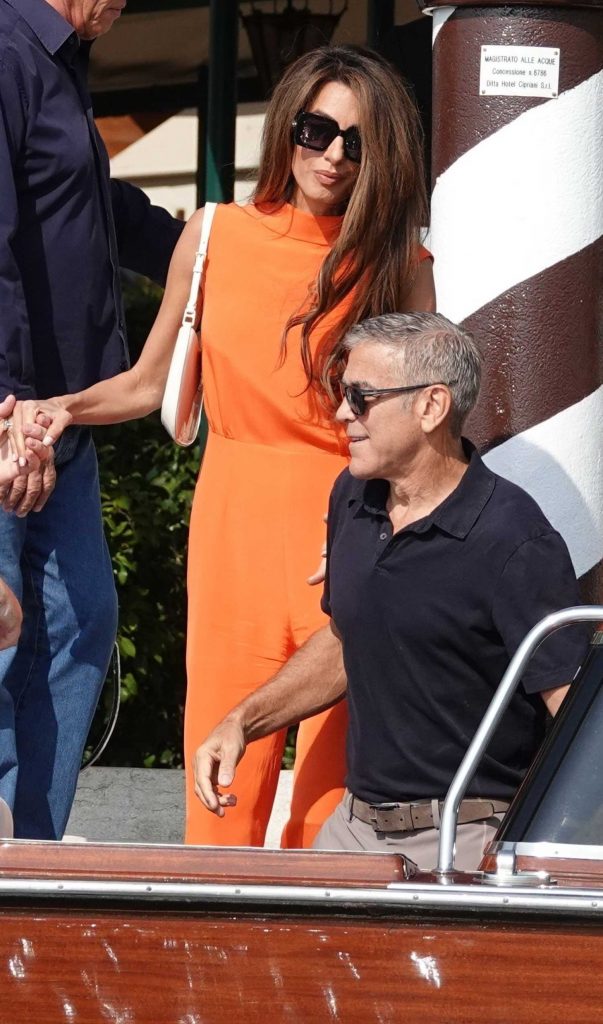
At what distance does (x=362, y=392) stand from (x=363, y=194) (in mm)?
527

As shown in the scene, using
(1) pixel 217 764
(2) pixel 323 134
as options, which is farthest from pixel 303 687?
(2) pixel 323 134

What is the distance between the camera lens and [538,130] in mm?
4000

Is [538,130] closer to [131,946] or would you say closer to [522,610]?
[522,610]

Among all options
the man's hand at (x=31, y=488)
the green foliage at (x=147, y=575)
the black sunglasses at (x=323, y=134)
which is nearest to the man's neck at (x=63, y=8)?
the black sunglasses at (x=323, y=134)

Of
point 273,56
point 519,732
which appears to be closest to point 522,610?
point 519,732

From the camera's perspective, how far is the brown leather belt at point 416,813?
10.9 ft

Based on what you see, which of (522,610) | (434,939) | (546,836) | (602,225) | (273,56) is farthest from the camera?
(273,56)

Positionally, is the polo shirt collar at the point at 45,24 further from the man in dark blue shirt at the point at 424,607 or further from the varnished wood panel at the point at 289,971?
the varnished wood panel at the point at 289,971

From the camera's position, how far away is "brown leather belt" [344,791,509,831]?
3326 millimetres

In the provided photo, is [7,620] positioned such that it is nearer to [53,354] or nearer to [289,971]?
[53,354]

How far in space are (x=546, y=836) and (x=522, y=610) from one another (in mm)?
810

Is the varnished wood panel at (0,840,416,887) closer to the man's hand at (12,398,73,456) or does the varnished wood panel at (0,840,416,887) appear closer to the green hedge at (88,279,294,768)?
the man's hand at (12,398,73,456)

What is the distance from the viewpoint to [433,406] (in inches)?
136

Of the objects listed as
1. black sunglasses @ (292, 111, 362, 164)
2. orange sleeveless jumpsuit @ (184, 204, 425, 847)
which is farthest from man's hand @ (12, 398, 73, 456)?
black sunglasses @ (292, 111, 362, 164)
